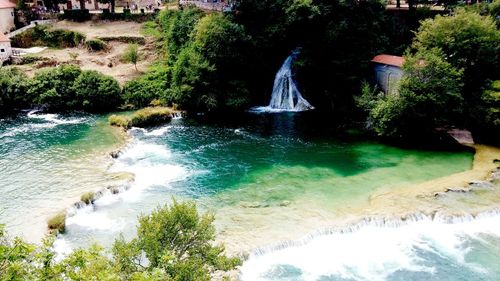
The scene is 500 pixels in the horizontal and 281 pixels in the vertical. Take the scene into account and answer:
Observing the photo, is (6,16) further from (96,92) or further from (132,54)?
(96,92)

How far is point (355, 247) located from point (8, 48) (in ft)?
197

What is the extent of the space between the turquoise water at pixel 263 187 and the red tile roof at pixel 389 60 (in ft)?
31.6

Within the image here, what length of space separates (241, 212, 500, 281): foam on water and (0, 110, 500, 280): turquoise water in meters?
0.07

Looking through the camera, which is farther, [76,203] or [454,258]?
[76,203]

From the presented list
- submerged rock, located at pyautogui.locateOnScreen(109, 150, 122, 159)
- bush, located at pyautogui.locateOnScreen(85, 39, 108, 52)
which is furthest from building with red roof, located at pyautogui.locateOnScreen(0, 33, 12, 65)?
submerged rock, located at pyautogui.locateOnScreen(109, 150, 122, 159)

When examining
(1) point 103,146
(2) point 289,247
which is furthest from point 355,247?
(1) point 103,146

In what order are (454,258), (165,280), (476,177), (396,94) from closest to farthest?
1. (165,280)
2. (454,258)
3. (476,177)
4. (396,94)

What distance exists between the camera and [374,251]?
99.8ft

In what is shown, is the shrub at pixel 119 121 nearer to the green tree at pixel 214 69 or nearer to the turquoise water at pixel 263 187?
the turquoise water at pixel 263 187

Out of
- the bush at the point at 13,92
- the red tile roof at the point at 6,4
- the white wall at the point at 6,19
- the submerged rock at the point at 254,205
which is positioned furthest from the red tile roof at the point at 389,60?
the red tile roof at the point at 6,4

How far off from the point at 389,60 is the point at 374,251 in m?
29.9

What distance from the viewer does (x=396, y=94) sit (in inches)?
1885

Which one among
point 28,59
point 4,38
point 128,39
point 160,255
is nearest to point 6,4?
point 4,38

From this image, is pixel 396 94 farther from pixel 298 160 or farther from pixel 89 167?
pixel 89 167
